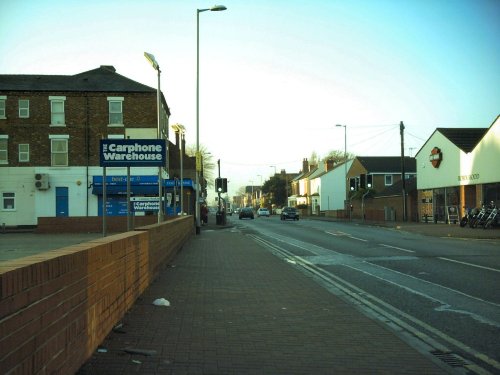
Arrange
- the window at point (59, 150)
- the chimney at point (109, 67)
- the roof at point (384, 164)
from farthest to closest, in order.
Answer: the roof at point (384, 164) < the chimney at point (109, 67) < the window at point (59, 150)

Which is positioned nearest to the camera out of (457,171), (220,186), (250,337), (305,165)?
(250,337)

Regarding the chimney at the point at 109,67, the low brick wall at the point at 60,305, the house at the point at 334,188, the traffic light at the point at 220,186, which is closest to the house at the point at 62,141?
the chimney at the point at 109,67

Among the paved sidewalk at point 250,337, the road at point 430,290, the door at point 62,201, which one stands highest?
the door at point 62,201

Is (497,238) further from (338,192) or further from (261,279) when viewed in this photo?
(338,192)

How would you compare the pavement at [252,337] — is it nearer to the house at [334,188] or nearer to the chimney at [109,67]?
the chimney at [109,67]

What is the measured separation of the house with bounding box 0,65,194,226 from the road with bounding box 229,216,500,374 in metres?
23.9

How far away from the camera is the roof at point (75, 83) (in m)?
39.2

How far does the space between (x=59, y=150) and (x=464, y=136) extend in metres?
30.4

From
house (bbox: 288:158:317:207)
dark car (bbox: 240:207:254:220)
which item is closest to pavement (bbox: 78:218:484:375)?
dark car (bbox: 240:207:254:220)

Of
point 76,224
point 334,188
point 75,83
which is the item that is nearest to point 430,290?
point 76,224

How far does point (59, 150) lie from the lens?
39.2 metres

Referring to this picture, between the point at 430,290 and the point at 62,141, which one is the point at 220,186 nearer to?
the point at 62,141

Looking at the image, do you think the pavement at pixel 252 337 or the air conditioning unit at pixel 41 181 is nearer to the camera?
the pavement at pixel 252 337

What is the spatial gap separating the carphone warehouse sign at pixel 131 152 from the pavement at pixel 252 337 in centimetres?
305
